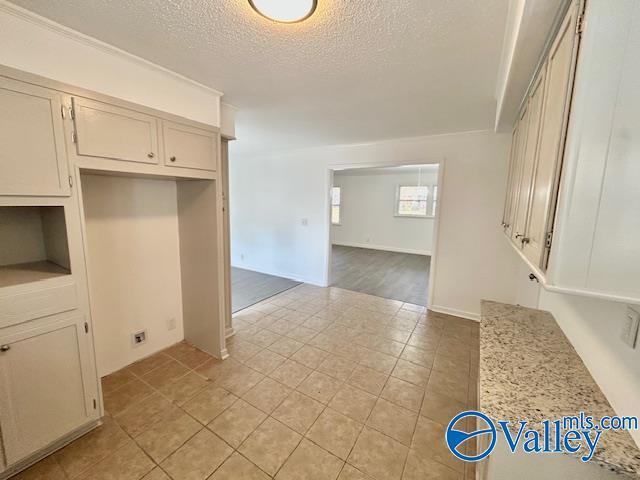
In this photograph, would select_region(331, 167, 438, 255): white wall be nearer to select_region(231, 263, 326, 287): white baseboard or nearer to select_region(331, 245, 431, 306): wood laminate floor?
select_region(331, 245, 431, 306): wood laminate floor

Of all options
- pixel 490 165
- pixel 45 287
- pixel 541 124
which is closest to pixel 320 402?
pixel 45 287

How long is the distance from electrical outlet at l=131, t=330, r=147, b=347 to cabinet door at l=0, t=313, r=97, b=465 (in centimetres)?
74

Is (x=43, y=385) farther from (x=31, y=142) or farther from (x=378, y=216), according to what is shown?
(x=378, y=216)

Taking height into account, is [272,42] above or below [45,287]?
above

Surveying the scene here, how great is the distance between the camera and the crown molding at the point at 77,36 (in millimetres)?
1314

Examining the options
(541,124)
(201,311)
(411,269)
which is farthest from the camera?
(411,269)

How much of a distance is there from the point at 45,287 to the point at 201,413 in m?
1.29

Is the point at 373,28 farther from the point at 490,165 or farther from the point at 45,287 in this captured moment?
the point at 490,165

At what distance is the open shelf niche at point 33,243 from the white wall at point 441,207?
3.39 metres

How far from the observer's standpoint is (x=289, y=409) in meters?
1.95

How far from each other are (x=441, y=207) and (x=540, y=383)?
2.69 meters

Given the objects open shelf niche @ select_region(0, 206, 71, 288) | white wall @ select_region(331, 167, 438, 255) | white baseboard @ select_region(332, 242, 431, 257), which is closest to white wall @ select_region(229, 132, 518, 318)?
white wall @ select_region(331, 167, 438, 255)

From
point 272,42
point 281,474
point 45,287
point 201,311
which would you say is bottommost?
point 281,474

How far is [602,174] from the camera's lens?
773mm
